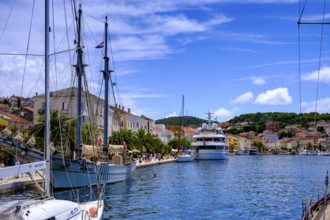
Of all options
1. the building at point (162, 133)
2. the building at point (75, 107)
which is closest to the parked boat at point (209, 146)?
the building at point (75, 107)

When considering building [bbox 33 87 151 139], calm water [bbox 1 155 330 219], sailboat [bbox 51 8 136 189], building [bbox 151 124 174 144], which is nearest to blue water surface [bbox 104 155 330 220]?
calm water [bbox 1 155 330 219]

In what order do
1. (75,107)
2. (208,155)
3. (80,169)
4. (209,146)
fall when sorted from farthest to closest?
(209,146) → (208,155) → (75,107) → (80,169)

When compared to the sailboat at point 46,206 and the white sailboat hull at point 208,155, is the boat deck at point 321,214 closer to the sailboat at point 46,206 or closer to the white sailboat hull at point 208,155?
the sailboat at point 46,206

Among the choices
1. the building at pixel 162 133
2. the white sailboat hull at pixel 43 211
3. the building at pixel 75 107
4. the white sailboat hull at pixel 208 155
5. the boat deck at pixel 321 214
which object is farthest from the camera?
the building at pixel 162 133

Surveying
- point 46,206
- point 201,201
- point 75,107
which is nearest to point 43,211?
point 46,206

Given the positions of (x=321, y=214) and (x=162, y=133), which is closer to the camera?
(x=321, y=214)

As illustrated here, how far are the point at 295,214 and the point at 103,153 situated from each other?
23104 mm

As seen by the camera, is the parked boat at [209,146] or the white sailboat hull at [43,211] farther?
the parked boat at [209,146]

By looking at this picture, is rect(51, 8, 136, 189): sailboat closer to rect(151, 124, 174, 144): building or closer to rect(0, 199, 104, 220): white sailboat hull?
rect(0, 199, 104, 220): white sailboat hull

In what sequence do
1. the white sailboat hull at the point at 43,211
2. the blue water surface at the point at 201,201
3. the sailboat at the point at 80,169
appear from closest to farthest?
the white sailboat hull at the point at 43,211 → the blue water surface at the point at 201,201 → the sailboat at the point at 80,169

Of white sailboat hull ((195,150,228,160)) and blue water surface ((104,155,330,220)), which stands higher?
white sailboat hull ((195,150,228,160))

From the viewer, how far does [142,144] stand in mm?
88500

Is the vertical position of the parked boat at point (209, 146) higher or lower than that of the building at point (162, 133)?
lower

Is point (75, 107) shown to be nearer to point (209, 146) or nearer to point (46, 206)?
point (209, 146)
